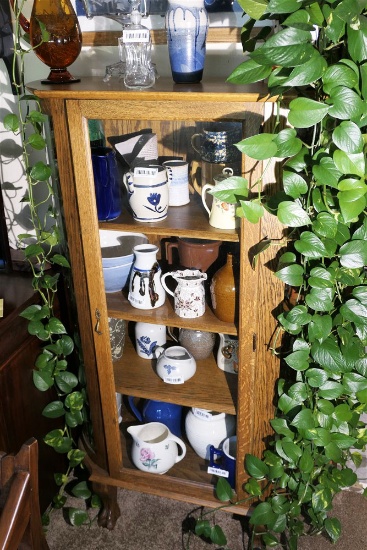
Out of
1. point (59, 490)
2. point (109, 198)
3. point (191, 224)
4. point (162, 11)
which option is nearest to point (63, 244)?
point (109, 198)

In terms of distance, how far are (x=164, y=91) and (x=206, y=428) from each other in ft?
3.38

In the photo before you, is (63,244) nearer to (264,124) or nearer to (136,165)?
(136,165)

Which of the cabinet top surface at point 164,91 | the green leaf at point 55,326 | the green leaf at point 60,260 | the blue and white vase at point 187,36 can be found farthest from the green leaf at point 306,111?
the green leaf at point 55,326

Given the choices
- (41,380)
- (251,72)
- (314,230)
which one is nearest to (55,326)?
(41,380)

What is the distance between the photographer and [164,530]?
6.14 ft

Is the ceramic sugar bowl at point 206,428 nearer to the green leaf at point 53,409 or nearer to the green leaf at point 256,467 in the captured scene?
the green leaf at point 256,467

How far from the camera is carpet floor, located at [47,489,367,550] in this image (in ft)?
5.93

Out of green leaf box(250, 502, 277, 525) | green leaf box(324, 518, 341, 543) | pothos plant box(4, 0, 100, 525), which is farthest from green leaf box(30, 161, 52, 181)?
green leaf box(324, 518, 341, 543)

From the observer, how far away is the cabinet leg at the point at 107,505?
185 centimetres

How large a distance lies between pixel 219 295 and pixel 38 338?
64 centimetres

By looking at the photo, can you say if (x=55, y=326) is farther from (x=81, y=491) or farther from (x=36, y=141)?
(x=81, y=491)

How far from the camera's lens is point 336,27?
0.99m

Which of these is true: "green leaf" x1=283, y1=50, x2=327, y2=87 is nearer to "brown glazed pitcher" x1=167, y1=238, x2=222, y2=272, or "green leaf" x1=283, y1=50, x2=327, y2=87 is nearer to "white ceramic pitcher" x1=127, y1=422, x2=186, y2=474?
"brown glazed pitcher" x1=167, y1=238, x2=222, y2=272

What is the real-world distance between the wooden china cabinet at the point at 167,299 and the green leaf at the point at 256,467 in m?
0.04
